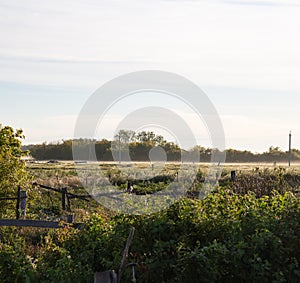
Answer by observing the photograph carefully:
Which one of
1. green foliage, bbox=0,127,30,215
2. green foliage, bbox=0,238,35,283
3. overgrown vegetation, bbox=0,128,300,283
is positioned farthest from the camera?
green foliage, bbox=0,127,30,215

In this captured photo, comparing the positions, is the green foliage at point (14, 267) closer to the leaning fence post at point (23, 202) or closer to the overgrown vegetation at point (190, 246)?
the overgrown vegetation at point (190, 246)

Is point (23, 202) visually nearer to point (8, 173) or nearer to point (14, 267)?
point (8, 173)

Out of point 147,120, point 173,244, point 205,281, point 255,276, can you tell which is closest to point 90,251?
point 173,244

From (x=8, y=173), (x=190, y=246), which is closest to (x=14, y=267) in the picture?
(x=190, y=246)

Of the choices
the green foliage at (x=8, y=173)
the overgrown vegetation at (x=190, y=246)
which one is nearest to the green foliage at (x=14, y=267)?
the overgrown vegetation at (x=190, y=246)

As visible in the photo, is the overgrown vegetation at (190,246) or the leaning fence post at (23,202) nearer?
the overgrown vegetation at (190,246)

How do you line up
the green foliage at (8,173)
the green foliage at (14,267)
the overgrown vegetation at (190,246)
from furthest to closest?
the green foliage at (8,173) < the green foliage at (14,267) < the overgrown vegetation at (190,246)

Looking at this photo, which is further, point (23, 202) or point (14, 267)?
point (23, 202)

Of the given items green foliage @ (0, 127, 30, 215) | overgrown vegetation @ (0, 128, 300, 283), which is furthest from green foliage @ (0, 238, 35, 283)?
green foliage @ (0, 127, 30, 215)

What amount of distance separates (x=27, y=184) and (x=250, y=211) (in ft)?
35.9

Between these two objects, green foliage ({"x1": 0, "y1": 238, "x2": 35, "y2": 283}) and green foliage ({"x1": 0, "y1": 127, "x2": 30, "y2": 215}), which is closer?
green foliage ({"x1": 0, "y1": 238, "x2": 35, "y2": 283})

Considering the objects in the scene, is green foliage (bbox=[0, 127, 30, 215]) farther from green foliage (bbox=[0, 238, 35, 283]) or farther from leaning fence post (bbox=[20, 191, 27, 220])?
green foliage (bbox=[0, 238, 35, 283])

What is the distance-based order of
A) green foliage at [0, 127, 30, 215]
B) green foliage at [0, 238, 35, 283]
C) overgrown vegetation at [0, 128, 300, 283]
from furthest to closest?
green foliage at [0, 127, 30, 215], green foliage at [0, 238, 35, 283], overgrown vegetation at [0, 128, 300, 283]

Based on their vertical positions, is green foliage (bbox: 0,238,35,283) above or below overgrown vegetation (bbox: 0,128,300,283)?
below
